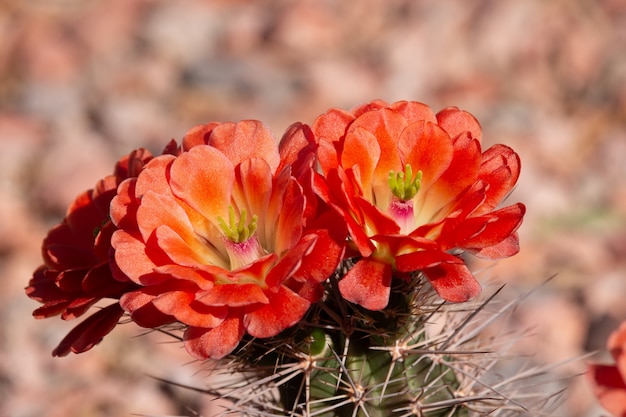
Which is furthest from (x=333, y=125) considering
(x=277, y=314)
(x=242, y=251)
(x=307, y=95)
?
(x=307, y=95)

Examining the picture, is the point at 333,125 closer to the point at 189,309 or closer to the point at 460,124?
the point at 460,124

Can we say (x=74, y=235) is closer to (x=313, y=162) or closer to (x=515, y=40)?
(x=313, y=162)

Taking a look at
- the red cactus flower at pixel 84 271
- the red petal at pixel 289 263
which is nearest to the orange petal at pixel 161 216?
the red cactus flower at pixel 84 271

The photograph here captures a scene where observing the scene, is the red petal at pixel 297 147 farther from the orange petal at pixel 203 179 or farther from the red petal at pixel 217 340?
the red petal at pixel 217 340

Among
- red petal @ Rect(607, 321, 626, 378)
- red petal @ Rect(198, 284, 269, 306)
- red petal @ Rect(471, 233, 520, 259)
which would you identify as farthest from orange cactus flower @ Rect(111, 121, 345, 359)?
red petal @ Rect(607, 321, 626, 378)

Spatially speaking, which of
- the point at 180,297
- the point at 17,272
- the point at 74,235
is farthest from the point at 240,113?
the point at 180,297

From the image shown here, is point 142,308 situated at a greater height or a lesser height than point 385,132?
lesser
